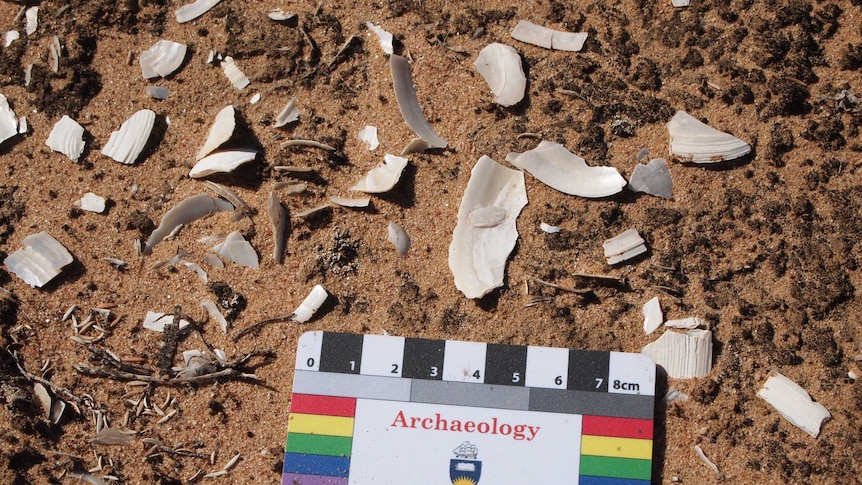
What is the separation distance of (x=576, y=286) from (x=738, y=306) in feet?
1.34

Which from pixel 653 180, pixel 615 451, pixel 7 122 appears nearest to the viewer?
pixel 615 451

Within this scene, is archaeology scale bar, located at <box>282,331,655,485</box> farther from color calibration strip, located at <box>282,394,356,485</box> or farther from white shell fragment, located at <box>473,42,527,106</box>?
white shell fragment, located at <box>473,42,527,106</box>

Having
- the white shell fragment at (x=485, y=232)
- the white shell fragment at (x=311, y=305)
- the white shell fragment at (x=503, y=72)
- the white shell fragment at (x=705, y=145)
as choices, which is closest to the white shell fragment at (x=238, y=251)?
the white shell fragment at (x=311, y=305)

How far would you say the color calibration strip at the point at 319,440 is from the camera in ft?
5.48

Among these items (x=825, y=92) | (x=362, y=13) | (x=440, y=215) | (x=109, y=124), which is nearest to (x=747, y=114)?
(x=825, y=92)

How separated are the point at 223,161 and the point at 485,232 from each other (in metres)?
0.71

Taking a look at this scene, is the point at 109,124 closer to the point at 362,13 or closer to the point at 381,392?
the point at 362,13

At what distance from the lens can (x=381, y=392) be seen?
66.5 inches

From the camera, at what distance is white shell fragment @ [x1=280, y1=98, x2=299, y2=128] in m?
1.82

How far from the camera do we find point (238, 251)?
1.78 meters

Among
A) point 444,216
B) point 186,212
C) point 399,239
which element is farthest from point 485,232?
point 186,212

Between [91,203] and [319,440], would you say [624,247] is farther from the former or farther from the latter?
[91,203]

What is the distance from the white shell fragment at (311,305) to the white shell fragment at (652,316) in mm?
816

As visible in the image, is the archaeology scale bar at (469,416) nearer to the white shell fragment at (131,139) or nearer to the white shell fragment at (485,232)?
the white shell fragment at (485,232)
